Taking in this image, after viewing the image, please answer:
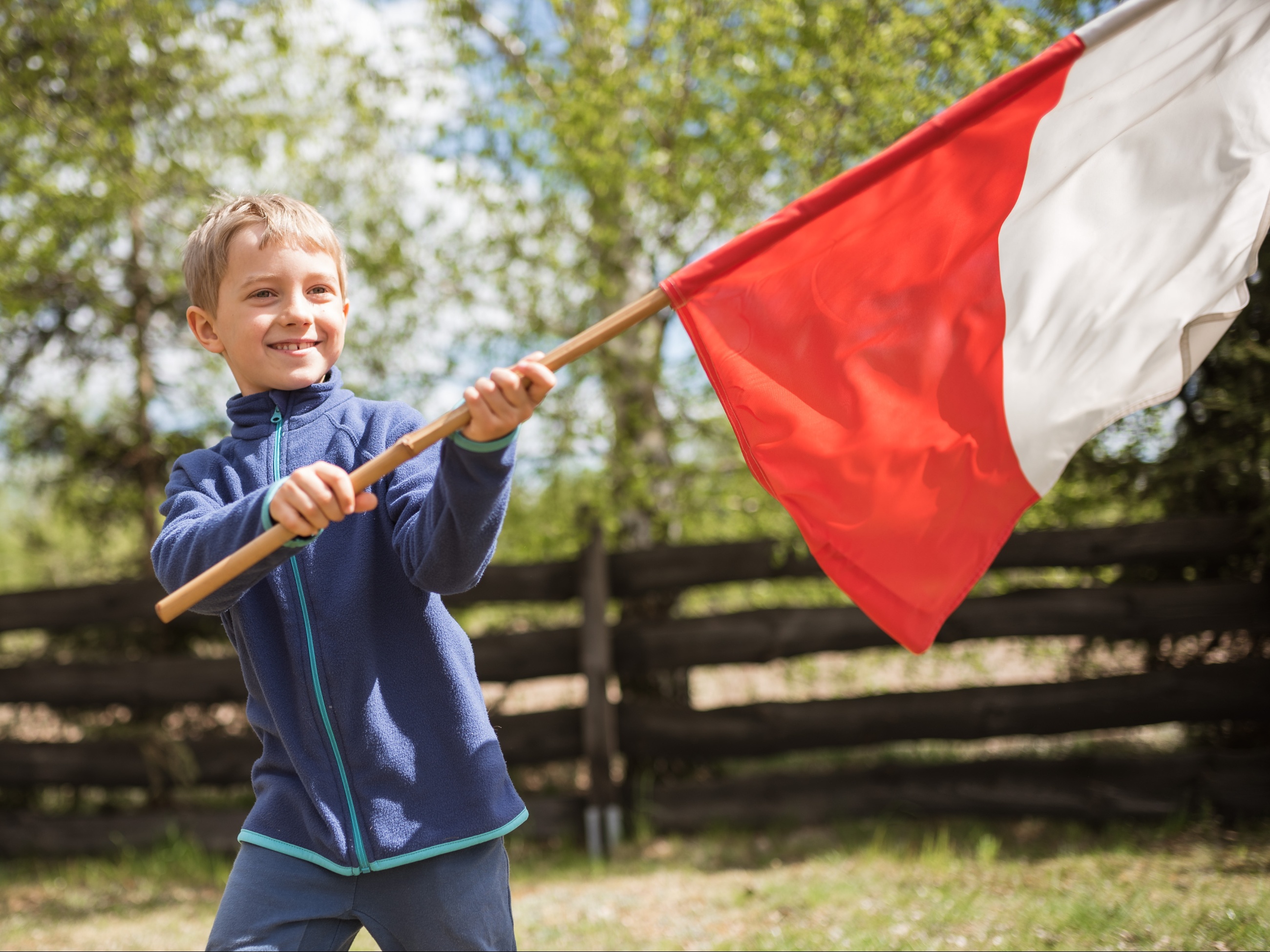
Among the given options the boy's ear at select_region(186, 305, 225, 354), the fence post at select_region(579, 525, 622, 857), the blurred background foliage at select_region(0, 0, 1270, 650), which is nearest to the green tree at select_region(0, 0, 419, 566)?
the blurred background foliage at select_region(0, 0, 1270, 650)

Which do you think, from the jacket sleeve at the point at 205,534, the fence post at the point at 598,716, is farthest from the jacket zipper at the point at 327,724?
the fence post at the point at 598,716

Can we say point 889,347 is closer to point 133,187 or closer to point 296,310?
point 296,310

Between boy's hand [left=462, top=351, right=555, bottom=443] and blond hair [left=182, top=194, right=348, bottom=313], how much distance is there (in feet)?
1.94

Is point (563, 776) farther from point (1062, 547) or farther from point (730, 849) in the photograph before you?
point (1062, 547)

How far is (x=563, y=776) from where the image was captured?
6480 mm

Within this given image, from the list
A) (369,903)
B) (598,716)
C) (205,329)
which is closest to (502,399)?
(205,329)

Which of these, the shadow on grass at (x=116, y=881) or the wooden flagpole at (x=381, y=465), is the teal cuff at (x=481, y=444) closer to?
the wooden flagpole at (x=381, y=465)

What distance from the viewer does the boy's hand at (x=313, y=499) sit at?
1.63 metres

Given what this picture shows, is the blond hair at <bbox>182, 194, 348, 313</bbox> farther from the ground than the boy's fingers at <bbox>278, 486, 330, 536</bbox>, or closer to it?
farther from the ground

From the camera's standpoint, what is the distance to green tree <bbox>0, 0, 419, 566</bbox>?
5598mm

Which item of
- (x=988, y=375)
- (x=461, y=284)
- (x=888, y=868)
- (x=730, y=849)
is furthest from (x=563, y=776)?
(x=988, y=375)

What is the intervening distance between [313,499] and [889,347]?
122 cm

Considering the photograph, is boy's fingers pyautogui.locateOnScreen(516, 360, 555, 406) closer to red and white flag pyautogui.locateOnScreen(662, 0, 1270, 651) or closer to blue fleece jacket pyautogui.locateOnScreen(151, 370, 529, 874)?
blue fleece jacket pyautogui.locateOnScreen(151, 370, 529, 874)

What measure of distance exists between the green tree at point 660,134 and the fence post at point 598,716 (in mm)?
559
